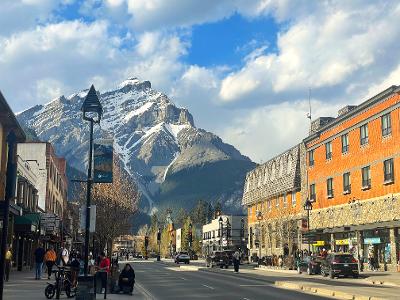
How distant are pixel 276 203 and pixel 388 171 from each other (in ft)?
107

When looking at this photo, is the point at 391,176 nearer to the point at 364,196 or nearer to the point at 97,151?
the point at 364,196

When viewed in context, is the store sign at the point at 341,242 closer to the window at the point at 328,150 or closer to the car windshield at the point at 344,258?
the window at the point at 328,150

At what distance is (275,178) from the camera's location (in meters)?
77.3

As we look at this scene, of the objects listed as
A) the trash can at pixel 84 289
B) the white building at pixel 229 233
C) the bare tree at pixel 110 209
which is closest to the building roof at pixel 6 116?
the trash can at pixel 84 289

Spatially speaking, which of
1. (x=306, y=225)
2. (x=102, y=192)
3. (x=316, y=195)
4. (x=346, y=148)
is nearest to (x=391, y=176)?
(x=346, y=148)

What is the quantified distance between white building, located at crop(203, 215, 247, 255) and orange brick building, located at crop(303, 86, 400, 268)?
44618 millimetres

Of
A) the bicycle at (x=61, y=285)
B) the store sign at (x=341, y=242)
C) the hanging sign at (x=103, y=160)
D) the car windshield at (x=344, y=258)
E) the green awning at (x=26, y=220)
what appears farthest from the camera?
the store sign at (x=341, y=242)

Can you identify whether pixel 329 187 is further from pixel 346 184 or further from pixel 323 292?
pixel 323 292

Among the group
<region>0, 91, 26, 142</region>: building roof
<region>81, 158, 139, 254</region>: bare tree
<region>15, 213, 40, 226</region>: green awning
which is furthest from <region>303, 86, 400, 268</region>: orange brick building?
<region>0, 91, 26, 142</region>: building roof

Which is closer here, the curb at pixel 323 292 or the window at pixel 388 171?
the curb at pixel 323 292

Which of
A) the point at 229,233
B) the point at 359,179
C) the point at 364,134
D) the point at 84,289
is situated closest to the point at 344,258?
the point at 359,179

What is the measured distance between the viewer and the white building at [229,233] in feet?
354

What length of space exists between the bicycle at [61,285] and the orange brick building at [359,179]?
2924 centimetres

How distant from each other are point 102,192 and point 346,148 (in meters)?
26.1
